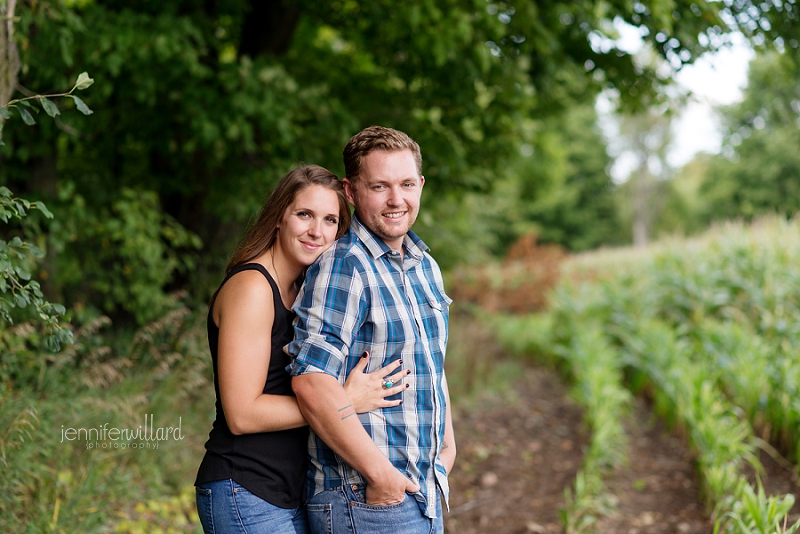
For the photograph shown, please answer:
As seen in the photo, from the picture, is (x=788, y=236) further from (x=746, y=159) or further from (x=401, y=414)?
(x=746, y=159)

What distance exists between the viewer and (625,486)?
17.5ft

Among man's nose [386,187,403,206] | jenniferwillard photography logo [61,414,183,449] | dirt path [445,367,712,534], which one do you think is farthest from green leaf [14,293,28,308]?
dirt path [445,367,712,534]

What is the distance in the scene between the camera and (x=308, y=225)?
2.22 meters

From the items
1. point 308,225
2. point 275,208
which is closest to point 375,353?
point 308,225

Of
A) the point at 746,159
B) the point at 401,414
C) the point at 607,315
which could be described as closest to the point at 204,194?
the point at 401,414

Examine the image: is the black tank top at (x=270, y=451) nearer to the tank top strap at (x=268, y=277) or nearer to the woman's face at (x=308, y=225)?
the tank top strap at (x=268, y=277)

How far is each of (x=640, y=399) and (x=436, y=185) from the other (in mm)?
3453

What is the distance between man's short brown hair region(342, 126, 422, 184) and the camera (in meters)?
2.21

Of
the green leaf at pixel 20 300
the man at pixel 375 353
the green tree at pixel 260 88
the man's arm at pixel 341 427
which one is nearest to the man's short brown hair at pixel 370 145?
the man at pixel 375 353

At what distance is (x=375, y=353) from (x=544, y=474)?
4.11 metres

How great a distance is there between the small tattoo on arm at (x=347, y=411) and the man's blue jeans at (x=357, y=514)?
9.9 inches

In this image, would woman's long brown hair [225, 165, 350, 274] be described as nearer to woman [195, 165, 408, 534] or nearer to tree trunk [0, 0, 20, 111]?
woman [195, 165, 408, 534]

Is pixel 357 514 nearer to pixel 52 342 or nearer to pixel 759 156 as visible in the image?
pixel 52 342

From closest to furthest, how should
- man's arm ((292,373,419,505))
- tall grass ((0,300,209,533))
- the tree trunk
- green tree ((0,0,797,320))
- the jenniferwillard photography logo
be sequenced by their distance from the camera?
man's arm ((292,373,419,505)) < the tree trunk < tall grass ((0,300,209,533)) < the jenniferwillard photography logo < green tree ((0,0,797,320))
